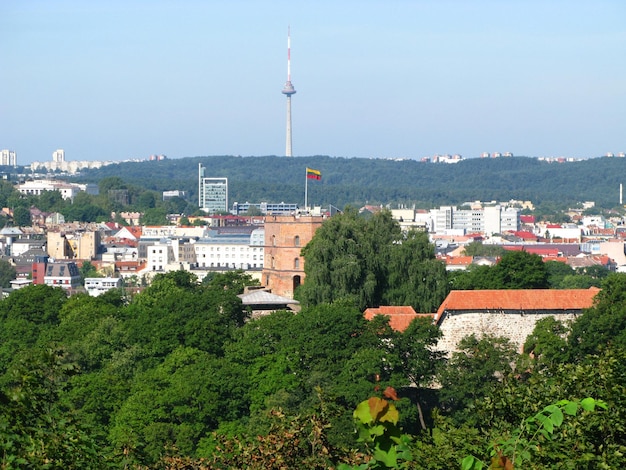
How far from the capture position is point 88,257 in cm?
16000

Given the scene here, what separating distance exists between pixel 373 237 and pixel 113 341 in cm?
902

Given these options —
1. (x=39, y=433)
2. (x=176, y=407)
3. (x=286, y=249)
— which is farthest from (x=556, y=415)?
(x=286, y=249)

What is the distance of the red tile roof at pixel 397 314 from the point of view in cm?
4319

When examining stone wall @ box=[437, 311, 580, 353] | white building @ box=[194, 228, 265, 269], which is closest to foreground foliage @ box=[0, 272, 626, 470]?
stone wall @ box=[437, 311, 580, 353]

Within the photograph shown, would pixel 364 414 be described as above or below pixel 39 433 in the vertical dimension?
above

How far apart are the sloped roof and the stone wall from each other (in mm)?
173

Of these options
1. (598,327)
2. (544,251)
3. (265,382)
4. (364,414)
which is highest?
(364,414)

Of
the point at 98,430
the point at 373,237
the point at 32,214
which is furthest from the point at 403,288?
the point at 32,214

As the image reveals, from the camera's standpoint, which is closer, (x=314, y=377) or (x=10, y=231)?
(x=314, y=377)

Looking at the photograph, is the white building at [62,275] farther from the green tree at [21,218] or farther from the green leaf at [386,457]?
the green leaf at [386,457]

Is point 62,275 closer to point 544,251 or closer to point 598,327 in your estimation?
point 544,251

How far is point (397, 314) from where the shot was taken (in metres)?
44.3

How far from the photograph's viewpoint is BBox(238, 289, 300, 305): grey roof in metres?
50.0

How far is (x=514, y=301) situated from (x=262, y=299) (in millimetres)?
10596
